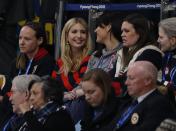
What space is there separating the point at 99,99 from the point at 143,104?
644mm

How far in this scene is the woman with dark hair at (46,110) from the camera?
239 inches

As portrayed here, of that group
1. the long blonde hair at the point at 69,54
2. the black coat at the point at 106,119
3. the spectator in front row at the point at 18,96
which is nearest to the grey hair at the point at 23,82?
the spectator in front row at the point at 18,96

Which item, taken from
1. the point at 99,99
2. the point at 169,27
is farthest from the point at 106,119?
the point at 169,27

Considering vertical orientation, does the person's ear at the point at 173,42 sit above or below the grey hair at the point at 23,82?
above

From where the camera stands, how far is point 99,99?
623cm

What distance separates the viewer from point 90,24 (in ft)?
28.3

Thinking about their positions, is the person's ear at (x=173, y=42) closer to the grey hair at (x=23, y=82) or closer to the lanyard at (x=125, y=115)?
the lanyard at (x=125, y=115)

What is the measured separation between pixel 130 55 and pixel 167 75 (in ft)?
1.42

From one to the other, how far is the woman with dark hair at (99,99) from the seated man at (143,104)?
0.16 metres

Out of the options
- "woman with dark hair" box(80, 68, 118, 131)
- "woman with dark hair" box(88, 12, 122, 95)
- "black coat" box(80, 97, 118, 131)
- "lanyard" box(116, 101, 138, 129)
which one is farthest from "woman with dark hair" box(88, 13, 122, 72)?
"lanyard" box(116, 101, 138, 129)

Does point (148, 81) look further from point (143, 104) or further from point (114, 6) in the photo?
point (114, 6)

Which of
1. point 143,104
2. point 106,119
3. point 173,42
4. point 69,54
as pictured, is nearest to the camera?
point 143,104

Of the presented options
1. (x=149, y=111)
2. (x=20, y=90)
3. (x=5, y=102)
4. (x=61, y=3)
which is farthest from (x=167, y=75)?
(x=61, y=3)

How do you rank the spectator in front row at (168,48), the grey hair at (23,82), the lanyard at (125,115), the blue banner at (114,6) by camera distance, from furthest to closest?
the blue banner at (114,6) → the grey hair at (23,82) → the spectator in front row at (168,48) → the lanyard at (125,115)
